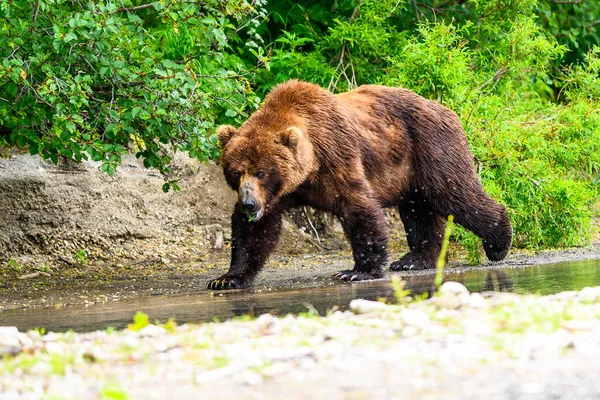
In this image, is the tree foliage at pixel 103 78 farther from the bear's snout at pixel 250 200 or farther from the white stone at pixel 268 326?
the white stone at pixel 268 326

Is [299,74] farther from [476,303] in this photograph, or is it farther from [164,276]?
[476,303]

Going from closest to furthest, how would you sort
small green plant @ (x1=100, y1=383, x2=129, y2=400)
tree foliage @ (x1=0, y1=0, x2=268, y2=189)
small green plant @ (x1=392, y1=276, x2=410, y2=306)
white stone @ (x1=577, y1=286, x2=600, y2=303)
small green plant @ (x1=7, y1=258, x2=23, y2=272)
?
small green plant @ (x1=100, y1=383, x2=129, y2=400) < small green plant @ (x1=392, y1=276, x2=410, y2=306) < white stone @ (x1=577, y1=286, x2=600, y2=303) < tree foliage @ (x1=0, y1=0, x2=268, y2=189) < small green plant @ (x1=7, y1=258, x2=23, y2=272)

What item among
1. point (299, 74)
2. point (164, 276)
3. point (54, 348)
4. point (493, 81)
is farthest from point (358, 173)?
point (54, 348)

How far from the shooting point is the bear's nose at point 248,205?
740 cm

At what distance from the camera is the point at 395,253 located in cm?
1079

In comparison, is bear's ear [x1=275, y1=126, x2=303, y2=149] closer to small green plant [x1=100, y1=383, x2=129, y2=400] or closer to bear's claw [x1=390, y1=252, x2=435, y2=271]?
bear's claw [x1=390, y1=252, x2=435, y2=271]

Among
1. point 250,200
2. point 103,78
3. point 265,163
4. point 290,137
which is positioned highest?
point 103,78

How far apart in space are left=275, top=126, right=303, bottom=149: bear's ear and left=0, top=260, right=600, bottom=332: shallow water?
1.13 m

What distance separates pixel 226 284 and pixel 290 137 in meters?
1.27

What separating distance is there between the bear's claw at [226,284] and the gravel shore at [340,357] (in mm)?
2802

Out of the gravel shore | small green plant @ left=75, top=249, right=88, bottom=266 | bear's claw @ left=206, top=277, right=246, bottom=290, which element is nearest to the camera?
the gravel shore

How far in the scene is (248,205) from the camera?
7.41 m

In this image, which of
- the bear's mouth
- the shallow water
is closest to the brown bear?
the bear's mouth

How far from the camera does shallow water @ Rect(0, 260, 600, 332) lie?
236 inches
